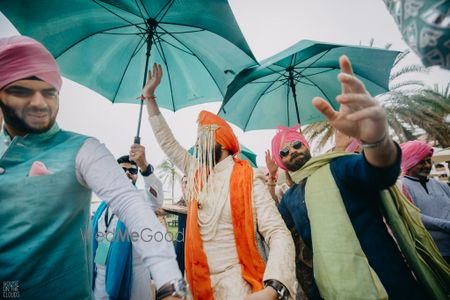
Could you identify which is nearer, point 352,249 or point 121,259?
point 352,249

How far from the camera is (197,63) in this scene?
363 cm

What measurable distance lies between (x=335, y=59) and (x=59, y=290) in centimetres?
518

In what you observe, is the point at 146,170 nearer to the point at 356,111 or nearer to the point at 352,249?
the point at 352,249

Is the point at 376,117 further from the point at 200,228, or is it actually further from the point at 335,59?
the point at 335,59

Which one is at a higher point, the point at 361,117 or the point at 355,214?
the point at 361,117

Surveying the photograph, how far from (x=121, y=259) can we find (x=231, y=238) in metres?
2.08

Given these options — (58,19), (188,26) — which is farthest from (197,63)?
(58,19)

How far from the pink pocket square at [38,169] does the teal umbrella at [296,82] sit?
2694 mm

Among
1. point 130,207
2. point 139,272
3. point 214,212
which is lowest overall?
Answer: point 139,272

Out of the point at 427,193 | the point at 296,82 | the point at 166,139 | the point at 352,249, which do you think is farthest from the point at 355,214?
the point at 296,82

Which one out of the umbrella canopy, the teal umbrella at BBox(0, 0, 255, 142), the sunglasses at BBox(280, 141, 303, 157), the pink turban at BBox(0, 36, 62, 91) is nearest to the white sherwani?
the sunglasses at BBox(280, 141, 303, 157)

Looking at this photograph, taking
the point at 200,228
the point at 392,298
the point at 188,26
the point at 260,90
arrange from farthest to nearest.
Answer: the point at 260,90, the point at 188,26, the point at 200,228, the point at 392,298

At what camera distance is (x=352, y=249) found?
172 cm

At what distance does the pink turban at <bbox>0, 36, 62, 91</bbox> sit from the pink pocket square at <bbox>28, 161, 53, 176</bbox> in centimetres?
49
